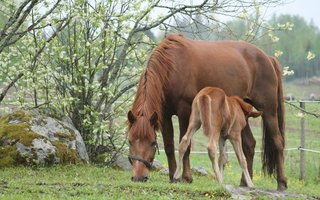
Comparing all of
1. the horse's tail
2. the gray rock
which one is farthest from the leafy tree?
the horse's tail

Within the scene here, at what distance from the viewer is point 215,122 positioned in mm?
A: 7648

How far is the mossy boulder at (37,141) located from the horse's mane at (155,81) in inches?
120

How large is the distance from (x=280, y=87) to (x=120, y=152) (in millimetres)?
3871

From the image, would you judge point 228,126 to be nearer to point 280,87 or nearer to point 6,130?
point 280,87

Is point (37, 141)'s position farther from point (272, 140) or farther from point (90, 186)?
point (272, 140)

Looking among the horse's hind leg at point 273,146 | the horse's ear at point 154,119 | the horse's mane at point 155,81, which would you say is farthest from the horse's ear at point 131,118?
the horse's hind leg at point 273,146

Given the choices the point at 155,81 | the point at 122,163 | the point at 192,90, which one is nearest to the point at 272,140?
the point at 192,90

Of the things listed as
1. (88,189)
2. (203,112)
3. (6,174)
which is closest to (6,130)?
(6,174)

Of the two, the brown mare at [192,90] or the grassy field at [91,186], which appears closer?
the grassy field at [91,186]

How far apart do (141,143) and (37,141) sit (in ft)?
11.1

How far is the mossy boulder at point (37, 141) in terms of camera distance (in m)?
10.1

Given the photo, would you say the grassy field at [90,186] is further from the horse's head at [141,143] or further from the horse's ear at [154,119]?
the horse's ear at [154,119]

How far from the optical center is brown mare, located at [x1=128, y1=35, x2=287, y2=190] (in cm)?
752

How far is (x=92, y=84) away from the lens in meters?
10.9
